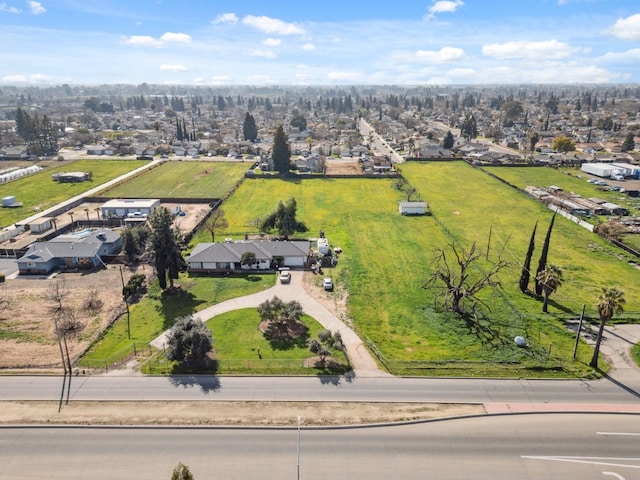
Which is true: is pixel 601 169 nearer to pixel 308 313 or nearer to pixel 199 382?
pixel 308 313

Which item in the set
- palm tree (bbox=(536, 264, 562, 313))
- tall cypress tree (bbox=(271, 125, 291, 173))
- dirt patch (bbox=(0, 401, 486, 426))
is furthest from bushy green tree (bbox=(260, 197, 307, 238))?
tall cypress tree (bbox=(271, 125, 291, 173))

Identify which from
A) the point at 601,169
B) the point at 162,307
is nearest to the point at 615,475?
the point at 162,307

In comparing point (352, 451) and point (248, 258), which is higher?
point (248, 258)

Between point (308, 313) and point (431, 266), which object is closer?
point (308, 313)

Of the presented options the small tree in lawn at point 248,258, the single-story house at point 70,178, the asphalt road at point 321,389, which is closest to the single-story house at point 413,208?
the small tree in lawn at point 248,258

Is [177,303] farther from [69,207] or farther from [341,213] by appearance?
[69,207]
